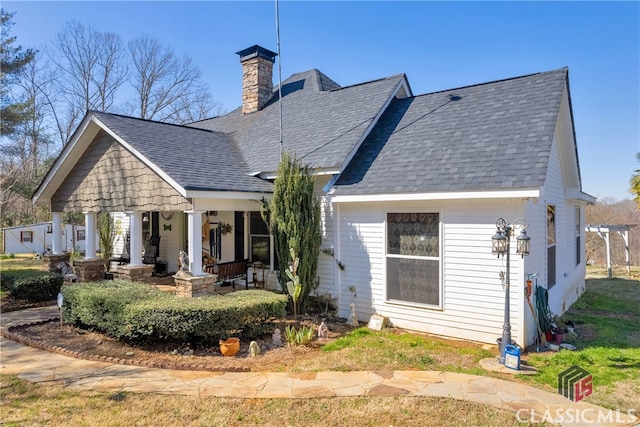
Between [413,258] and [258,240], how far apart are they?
4851mm

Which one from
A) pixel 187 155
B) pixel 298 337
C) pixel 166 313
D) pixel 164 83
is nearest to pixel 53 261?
pixel 187 155

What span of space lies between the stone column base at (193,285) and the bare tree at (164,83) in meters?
25.7

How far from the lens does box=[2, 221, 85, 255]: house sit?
74.4 feet

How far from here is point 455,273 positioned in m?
7.31

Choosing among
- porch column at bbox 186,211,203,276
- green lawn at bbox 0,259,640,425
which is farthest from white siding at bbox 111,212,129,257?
green lawn at bbox 0,259,640,425

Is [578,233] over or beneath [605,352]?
over

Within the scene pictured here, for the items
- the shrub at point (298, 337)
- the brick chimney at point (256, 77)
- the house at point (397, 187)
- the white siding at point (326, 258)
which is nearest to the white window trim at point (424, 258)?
the house at point (397, 187)

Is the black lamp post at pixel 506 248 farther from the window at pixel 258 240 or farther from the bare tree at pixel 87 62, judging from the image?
the bare tree at pixel 87 62

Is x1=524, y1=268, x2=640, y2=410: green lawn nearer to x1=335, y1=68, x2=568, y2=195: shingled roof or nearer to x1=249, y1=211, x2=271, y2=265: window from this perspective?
x1=335, y1=68, x2=568, y2=195: shingled roof

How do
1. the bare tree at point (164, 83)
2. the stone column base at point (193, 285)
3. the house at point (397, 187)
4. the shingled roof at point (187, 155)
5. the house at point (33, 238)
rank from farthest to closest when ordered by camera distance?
1. the bare tree at point (164, 83)
2. the house at point (33, 238)
3. the shingled roof at point (187, 155)
4. the stone column base at point (193, 285)
5. the house at point (397, 187)

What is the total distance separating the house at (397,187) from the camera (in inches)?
278

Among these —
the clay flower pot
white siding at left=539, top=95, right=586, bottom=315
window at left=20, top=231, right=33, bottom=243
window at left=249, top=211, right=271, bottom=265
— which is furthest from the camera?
window at left=20, top=231, right=33, bottom=243

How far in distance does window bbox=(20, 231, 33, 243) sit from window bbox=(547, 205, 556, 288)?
27.0m

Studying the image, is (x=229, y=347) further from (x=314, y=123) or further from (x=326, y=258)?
(x=314, y=123)
